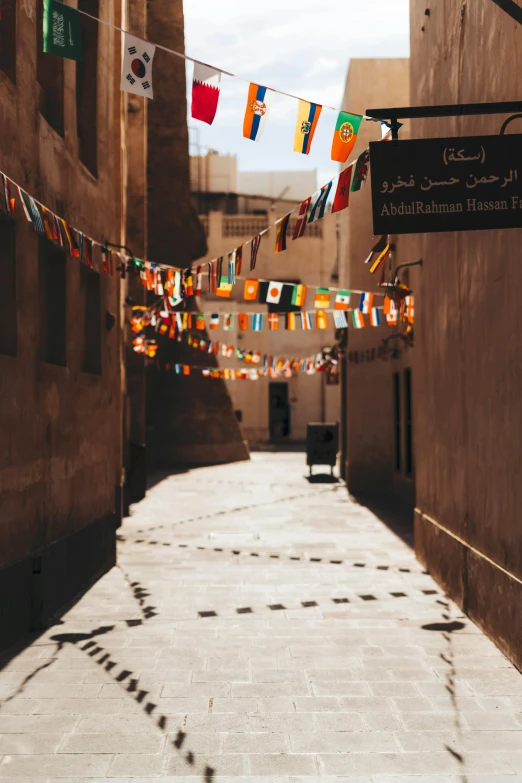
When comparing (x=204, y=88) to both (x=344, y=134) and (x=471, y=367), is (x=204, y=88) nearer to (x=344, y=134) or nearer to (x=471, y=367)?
(x=344, y=134)

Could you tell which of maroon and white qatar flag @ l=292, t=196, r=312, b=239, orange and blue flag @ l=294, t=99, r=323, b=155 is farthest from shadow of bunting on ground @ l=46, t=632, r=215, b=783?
orange and blue flag @ l=294, t=99, r=323, b=155

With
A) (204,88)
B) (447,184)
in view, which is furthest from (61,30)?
(447,184)

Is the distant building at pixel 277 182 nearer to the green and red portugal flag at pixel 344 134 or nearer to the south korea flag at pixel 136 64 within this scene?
Result: the south korea flag at pixel 136 64

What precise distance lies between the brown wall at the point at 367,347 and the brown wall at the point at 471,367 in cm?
909

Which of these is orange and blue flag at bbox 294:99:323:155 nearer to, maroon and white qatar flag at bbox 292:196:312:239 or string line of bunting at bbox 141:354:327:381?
maroon and white qatar flag at bbox 292:196:312:239

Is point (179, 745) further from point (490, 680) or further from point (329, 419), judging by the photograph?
point (329, 419)

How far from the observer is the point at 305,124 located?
6805mm

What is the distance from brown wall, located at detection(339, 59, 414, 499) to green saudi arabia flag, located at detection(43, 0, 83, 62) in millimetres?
13700

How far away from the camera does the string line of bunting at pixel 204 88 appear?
6430mm

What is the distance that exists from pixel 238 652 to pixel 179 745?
6.67 ft

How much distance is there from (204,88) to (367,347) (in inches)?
537

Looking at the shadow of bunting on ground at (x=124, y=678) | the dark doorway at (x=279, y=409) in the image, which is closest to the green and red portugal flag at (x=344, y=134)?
the shadow of bunting on ground at (x=124, y=678)

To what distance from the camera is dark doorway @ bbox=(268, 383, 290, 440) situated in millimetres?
42625

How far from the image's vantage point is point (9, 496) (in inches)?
288
